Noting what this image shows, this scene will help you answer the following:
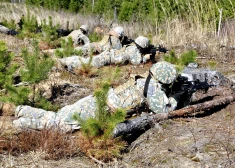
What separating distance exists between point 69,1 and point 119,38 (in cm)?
2045

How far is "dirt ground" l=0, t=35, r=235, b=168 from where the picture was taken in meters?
3.09

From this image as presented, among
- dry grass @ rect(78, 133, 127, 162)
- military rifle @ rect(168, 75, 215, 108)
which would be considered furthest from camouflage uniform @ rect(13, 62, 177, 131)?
dry grass @ rect(78, 133, 127, 162)

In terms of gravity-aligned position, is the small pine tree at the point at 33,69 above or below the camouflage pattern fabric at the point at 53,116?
above

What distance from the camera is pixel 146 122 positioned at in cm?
379

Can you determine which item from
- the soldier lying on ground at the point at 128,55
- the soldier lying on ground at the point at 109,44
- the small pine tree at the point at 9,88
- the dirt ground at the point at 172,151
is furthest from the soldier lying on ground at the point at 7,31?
the dirt ground at the point at 172,151

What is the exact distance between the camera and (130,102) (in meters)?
4.18

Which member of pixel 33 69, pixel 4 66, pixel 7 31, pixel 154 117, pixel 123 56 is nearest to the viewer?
pixel 154 117

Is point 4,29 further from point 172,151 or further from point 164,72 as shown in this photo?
point 172,151

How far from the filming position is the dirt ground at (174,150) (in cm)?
309

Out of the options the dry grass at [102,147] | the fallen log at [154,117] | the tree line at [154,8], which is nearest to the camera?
the dry grass at [102,147]

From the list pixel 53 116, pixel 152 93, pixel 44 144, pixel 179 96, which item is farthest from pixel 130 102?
pixel 44 144

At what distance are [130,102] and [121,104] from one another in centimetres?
10

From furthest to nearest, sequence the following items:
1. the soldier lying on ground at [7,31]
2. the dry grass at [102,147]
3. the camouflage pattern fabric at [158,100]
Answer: the soldier lying on ground at [7,31]
the camouflage pattern fabric at [158,100]
the dry grass at [102,147]

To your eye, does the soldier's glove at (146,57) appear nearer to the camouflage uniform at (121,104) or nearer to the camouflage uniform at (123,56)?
the camouflage uniform at (123,56)
